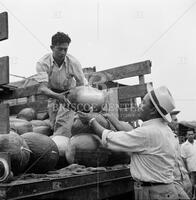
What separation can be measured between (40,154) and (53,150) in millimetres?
190

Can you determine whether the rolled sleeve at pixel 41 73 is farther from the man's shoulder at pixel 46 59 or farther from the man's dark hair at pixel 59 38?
the man's dark hair at pixel 59 38

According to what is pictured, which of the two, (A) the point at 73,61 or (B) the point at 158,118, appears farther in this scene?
(A) the point at 73,61

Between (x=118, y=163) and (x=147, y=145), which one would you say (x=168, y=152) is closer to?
(x=147, y=145)

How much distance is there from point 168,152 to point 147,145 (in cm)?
21

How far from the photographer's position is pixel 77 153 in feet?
12.9

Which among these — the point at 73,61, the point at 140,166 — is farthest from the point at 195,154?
the point at 140,166

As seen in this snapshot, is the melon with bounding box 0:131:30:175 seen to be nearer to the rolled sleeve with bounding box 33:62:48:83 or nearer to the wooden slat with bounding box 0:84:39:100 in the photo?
the rolled sleeve with bounding box 33:62:48:83

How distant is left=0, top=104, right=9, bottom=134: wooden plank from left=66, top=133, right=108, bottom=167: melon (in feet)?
4.27

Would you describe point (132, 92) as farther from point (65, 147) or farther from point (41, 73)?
point (65, 147)

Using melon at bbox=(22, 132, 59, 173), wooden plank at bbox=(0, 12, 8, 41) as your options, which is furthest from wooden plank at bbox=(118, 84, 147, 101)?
wooden plank at bbox=(0, 12, 8, 41)

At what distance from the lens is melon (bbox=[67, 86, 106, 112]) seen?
4.43 meters

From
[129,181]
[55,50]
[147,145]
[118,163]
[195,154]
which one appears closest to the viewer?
[147,145]

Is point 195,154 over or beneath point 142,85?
beneath

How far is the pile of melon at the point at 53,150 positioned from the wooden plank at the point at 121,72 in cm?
162
